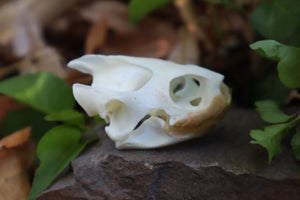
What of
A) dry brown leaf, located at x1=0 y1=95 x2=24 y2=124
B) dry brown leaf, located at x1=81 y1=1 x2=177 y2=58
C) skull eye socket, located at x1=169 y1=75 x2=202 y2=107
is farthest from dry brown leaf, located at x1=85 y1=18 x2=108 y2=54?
skull eye socket, located at x1=169 y1=75 x2=202 y2=107

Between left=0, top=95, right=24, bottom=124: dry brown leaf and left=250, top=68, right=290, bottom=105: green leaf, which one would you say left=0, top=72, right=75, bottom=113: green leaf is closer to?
left=0, top=95, right=24, bottom=124: dry brown leaf

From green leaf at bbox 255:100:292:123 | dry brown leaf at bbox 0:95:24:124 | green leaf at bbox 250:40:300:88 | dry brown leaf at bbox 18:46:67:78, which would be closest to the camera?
green leaf at bbox 250:40:300:88

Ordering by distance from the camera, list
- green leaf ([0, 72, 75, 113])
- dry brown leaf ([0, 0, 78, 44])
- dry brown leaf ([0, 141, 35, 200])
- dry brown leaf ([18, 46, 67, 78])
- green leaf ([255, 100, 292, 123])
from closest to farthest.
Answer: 1. green leaf ([255, 100, 292, 123])
2. dry brown leaf ([0, 141, 35, 200])
3. green leaf ([0, 72, 75, 113])
4. dry brown leaf ([18, 46, 67, 78])
5. dry brown leaf ([0, 0, 78, 44])

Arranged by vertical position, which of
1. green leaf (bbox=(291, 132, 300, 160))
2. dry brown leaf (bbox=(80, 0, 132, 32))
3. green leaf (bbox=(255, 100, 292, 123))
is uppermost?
dry brown leaf (bbox=(80, 0, 132, 32))

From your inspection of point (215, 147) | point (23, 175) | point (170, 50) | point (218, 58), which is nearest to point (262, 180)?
point (215, 147)

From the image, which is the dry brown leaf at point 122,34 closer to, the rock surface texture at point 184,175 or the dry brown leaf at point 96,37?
the dry brown leaf at point 96,37

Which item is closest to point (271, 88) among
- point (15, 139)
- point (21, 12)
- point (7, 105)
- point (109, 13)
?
point (15, 139)

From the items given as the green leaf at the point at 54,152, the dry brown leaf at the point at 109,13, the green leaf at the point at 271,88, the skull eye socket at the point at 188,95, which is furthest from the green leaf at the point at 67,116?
the dry brown leaf at the point at 109,13
